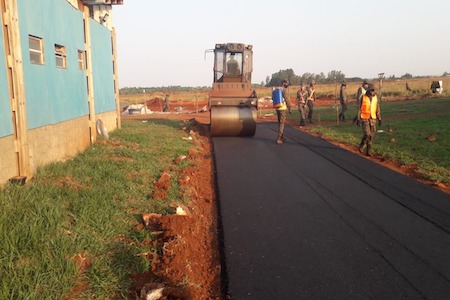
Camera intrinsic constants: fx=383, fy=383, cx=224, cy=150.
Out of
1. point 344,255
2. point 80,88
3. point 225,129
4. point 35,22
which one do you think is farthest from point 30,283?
point 225,129

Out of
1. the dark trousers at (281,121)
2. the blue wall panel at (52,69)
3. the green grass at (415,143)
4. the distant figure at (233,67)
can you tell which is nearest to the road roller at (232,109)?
the distant figure at (233,67)

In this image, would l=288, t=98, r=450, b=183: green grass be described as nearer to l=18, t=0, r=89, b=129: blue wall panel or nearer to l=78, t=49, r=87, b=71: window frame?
l=18, t=0, r=89, b=129: blue wall panel

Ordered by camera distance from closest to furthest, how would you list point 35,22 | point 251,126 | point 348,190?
1. point 348,190
2. point 35,22
3. point 251,126

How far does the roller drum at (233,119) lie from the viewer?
14242mm

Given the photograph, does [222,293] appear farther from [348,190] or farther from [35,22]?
[35,22]

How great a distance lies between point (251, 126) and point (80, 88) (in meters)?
6.27

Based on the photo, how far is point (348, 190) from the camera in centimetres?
693

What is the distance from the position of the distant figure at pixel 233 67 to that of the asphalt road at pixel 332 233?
333 inches

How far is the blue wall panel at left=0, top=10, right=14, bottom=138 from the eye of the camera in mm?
6064

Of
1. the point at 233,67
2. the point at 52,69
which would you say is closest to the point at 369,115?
the point at 233,67

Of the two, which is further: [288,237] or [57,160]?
[57,160]

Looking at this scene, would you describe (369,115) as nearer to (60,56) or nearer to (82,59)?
(60,56)

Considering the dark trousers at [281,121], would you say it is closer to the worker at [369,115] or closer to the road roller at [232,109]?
the road roller at [232,109]

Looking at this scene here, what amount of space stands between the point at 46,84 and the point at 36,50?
0.70m
